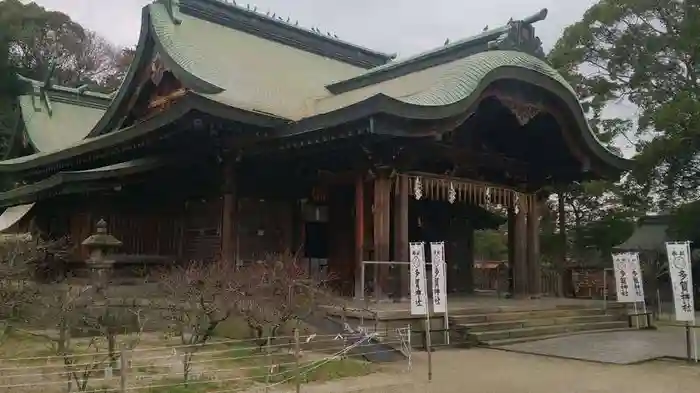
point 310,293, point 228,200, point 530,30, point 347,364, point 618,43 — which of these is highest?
point 618,43

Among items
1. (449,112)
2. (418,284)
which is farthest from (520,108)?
(418,284)

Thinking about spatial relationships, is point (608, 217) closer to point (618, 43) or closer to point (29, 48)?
point (618, 43)

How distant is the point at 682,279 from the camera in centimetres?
1080

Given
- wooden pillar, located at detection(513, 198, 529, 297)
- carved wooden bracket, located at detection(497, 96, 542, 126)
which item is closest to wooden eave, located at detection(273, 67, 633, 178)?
carved wooden bracket, located at detection(497, 96, 542, 126)

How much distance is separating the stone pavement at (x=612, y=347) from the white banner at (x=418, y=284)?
7.28 ft

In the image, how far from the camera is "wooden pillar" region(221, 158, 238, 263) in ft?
A: 45.6

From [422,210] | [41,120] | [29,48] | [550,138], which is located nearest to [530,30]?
[550,138]

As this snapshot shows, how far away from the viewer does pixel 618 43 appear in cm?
2620

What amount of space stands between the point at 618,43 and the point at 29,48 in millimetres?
30650

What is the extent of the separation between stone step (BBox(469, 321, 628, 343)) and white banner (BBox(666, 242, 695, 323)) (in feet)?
8.94

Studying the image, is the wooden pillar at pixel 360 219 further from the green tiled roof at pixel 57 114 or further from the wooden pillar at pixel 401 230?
the green tiled roof at pixel 57 114

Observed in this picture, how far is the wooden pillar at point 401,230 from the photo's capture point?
1270 cm

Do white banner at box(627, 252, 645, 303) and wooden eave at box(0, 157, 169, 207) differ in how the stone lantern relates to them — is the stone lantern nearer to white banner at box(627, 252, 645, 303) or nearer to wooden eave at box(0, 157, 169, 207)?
wooden eave at box(0, 157, 169, 207)

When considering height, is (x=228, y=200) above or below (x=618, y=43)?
below
